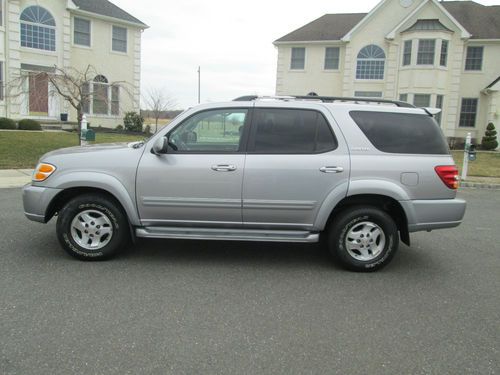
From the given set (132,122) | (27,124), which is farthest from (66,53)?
(27,124)

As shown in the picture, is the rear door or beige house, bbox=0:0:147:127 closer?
the rear door

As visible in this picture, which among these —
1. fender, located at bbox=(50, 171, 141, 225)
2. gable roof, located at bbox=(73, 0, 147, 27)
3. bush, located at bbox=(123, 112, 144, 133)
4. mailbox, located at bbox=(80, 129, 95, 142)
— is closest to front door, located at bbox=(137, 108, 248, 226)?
fender, located at bbox=(50, 171, 141, 225)

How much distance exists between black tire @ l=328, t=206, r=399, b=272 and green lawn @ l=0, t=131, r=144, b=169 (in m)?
11.2

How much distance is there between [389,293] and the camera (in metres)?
4.64

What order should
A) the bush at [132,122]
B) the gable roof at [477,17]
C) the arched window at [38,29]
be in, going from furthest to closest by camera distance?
1. the gable roof at [477,17]
2. the bush at [132,122]
3. the arched window at [38,29]

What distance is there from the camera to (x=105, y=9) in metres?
27.2

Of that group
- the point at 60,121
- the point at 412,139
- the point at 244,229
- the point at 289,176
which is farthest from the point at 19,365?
the point at 60,121

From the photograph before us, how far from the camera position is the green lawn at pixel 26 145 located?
14.0m

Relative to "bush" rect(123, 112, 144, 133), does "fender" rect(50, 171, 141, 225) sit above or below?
below

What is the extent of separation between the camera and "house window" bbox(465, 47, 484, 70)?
28.7 metres

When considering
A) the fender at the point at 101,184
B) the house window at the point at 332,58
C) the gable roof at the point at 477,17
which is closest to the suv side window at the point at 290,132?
the fender at the point at 101,184

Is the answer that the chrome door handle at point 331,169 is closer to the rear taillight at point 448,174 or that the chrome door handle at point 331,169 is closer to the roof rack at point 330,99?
the roof rack at point 330,99

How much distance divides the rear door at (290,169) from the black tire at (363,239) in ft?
0.98

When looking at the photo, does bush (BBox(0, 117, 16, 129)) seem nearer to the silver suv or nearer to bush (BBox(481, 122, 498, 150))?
the silver suv
